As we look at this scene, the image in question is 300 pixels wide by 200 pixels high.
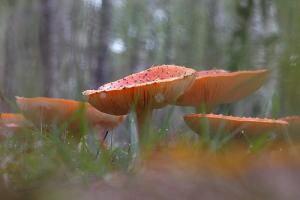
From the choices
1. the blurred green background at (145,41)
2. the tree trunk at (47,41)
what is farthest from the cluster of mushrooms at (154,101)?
the tree trunk at (47,41)

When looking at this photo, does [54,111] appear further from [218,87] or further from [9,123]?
[218,87]

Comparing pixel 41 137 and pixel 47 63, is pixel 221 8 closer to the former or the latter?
pixel 47 63

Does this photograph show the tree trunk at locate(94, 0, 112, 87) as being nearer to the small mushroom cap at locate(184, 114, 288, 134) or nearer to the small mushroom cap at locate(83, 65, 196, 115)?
the small mushroom cap at locate(83, 65, 196, 115)

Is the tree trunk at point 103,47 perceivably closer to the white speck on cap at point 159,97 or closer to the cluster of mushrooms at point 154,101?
the cluster of mushrooms at point 154,101

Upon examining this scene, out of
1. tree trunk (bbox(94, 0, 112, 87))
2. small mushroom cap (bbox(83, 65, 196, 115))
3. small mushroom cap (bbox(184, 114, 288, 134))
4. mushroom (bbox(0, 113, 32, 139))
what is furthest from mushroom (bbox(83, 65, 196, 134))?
tree trunk (bbox(94, 0, 112, 87))

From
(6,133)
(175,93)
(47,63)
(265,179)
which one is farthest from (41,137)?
(47,63)

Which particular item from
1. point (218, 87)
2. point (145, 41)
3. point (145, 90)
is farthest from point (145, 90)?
point (145, 41)
